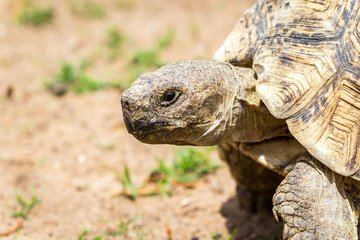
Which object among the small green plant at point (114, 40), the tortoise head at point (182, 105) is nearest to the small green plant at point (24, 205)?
the tortoise head at point (182, 105)

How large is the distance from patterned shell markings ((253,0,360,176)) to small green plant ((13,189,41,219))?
86.8 inches

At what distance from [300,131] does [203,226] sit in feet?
5.05

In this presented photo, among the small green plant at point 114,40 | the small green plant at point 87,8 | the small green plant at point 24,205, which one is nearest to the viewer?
the small green plant at point 24,205

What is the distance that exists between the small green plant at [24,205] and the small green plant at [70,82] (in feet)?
7.73

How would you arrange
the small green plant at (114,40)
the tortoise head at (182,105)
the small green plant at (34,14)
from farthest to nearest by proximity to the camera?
the small green plant at (34,14) → the small green plant at (114,40) → the tortoise head at (182,105)

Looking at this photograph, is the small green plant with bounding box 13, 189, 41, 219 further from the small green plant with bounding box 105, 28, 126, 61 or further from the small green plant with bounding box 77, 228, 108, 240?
the small green plant with bounding box 105, 28, 126, 61

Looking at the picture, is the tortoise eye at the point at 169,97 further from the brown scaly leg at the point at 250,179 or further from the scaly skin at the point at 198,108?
the brown scaly leg at the point at 250,179

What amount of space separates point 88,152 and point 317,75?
2.95 meters

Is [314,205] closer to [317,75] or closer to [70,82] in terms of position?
[317,75]

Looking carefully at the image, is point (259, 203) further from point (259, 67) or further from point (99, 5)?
point (99, 5)

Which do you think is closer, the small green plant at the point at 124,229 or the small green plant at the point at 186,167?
the small green plant at the point at 124,229

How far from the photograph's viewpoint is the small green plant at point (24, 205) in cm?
349

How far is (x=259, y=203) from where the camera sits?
367cm

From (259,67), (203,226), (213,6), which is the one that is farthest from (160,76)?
(213,6)
